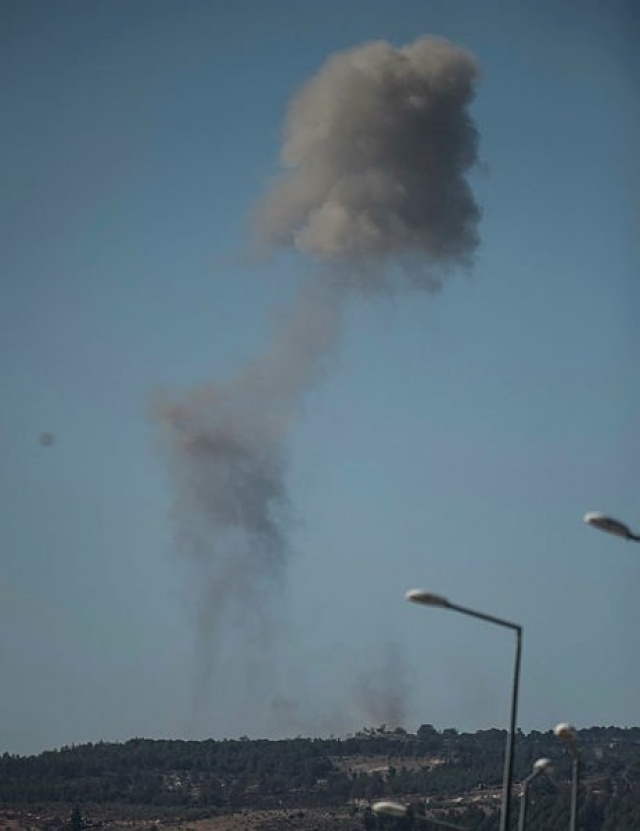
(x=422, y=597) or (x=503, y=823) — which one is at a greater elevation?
(x=422, y=597)

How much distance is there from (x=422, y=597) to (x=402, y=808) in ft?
23.1

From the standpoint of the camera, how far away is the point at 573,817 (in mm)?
41969

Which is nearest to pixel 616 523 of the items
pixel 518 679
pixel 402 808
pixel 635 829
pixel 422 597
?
pixel 422 597

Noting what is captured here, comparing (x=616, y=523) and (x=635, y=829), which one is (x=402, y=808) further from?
(x=635, y=829)

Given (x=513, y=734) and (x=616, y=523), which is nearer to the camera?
(x=616, y=523)

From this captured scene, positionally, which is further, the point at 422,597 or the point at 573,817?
the point at 573,817

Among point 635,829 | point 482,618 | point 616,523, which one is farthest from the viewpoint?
point 635,829

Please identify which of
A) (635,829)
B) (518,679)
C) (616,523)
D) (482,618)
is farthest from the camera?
(635,829)

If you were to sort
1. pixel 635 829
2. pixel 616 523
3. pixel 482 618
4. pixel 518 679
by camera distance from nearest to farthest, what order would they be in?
pixel 616 523, pixel 482 618, pixel 518 679, pixel 635 829

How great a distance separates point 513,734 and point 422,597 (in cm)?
549

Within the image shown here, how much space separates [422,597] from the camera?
35188 mm

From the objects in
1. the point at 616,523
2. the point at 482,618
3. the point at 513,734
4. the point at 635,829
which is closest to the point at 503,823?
the point at 513,734

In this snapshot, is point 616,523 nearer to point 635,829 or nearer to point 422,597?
point 422,597

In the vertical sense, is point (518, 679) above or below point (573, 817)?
above
